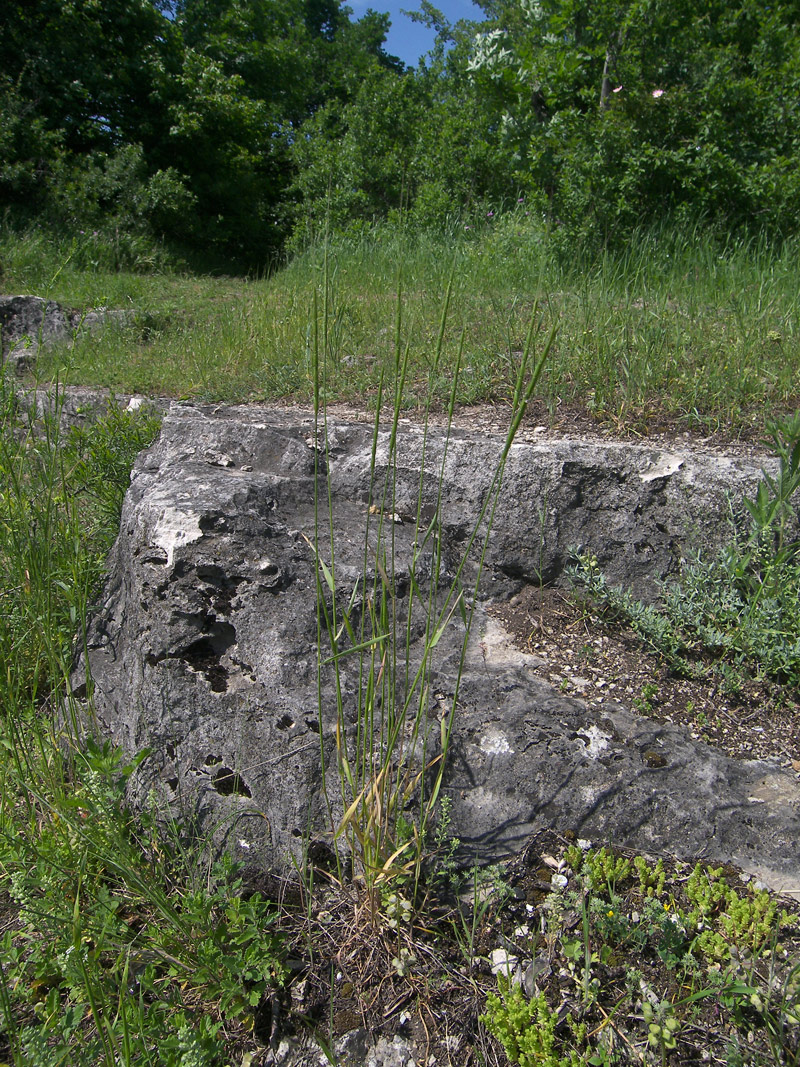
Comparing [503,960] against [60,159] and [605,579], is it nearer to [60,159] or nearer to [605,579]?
[605,579]

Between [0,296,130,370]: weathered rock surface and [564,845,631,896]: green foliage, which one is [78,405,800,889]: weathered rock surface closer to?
[564,845,631,896]: green foliage

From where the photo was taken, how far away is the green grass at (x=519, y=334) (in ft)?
9.73

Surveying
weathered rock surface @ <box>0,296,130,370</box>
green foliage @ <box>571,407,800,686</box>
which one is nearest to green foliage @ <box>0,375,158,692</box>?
green foliage @ <box>571,407,800,686</box>

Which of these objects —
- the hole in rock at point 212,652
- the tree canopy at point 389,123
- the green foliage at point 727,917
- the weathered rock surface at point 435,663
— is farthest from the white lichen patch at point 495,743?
the tree canopy at point 389,123

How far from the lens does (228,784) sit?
70.6 inches

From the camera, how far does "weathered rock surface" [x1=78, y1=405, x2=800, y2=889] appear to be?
1.75 meters

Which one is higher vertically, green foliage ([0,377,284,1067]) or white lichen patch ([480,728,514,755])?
white lichen patch ([480,728,514,755])

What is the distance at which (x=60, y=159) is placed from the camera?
10.0 meters

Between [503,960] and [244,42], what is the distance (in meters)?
17.0

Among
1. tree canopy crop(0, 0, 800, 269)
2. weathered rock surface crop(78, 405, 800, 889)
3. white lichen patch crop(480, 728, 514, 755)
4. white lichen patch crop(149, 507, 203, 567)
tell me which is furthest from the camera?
tree canopy crop(0, 0, 800, 269)

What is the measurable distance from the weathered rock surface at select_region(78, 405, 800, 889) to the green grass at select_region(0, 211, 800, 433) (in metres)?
0.52

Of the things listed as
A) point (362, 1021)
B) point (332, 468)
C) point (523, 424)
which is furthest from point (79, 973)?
point (523, 424)

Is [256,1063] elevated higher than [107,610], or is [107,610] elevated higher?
[107,610]

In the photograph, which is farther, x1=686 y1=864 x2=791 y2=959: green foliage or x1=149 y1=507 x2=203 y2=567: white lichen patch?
x1=149 y1=507 x2=203 y2=567: white lichen patch
